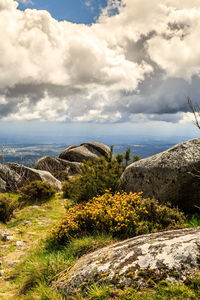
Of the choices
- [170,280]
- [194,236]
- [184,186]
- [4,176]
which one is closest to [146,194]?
[184,186]

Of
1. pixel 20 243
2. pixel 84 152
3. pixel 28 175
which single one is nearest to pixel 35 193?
pixel 28 175

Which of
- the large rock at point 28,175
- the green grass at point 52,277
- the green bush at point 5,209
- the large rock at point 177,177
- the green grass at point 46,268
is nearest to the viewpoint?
the green grass at point 52,277

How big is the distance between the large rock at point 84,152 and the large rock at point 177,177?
64.9 ft

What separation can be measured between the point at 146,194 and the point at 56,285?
19.1ft

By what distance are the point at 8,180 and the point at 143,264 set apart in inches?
571

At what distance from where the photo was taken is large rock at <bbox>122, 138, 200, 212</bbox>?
749 cm

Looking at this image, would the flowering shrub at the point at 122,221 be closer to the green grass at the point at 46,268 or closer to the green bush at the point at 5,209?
the green grass at the point at 46,268

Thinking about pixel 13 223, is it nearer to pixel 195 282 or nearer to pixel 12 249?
pixel 12 249

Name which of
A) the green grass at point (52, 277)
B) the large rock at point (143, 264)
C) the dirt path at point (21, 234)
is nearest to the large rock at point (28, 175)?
the dirt path at point (21, 234)

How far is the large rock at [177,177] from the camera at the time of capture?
7.49 m

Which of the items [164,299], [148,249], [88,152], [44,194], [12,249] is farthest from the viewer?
[88,152]

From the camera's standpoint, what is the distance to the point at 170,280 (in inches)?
104

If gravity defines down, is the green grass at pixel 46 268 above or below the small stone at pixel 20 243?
above

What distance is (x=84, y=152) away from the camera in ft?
94.0
